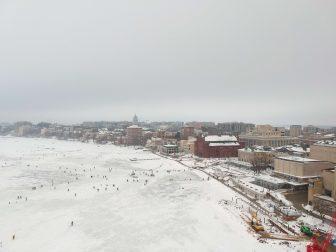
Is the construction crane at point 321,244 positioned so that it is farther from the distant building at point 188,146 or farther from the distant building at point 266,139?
the distant building at point 188,146

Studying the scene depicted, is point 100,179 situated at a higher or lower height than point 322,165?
lower

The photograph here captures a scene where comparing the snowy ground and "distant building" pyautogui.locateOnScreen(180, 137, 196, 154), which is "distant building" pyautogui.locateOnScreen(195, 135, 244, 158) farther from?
the snowy ground

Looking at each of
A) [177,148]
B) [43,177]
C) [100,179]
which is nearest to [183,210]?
[100,179]

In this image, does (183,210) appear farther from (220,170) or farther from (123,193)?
(220,170)

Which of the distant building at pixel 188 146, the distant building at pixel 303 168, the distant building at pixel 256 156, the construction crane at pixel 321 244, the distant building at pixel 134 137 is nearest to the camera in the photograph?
the construction crane at pixel 321 244

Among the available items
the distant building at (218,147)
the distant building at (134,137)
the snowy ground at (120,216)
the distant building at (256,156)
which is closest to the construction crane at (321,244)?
the snowy ground at (120,216)

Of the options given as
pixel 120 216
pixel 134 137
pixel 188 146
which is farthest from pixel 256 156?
pixel 134 137

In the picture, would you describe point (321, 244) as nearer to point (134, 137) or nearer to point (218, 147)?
point (218, 147)
